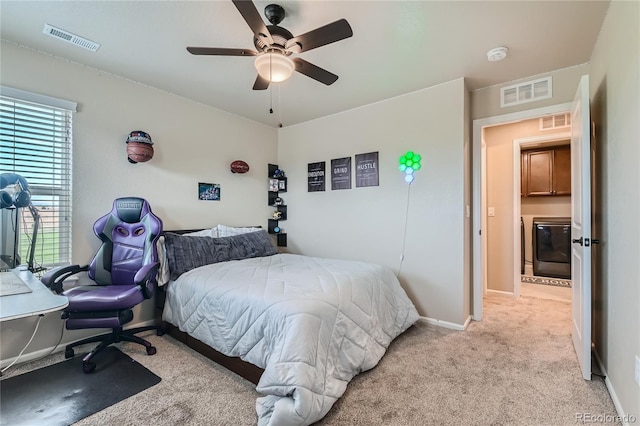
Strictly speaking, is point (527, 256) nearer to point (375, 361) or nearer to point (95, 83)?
point (375, 361)

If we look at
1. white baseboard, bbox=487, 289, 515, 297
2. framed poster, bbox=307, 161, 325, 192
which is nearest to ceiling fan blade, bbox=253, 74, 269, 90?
framed poster, bbox=307, 161, 325, 192

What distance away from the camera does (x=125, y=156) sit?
9.65 feet

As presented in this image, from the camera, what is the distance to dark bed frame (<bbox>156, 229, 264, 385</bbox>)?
198cm

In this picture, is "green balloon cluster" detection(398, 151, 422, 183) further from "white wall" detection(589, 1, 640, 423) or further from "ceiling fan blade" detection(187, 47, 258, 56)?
"ceiling fan blade" detection(187, 47, 258, 56)

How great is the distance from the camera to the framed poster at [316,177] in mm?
4027

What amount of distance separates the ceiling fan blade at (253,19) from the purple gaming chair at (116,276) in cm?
183

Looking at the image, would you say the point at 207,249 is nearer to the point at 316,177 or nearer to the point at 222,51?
the point at 316,177

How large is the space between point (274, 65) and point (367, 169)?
193 centimetres

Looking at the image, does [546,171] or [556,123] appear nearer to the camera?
[556,123]

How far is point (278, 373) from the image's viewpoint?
1.59 meters

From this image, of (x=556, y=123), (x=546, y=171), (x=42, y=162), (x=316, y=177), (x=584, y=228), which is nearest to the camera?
→ (x=584, y=228)

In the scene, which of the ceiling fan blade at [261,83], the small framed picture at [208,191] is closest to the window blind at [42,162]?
the small framed picture at [208,191]

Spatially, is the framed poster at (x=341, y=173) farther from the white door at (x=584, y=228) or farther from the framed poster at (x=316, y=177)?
the white door at (x=584, y=228)

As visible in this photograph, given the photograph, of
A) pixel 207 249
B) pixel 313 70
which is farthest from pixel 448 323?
pixel 313 70
